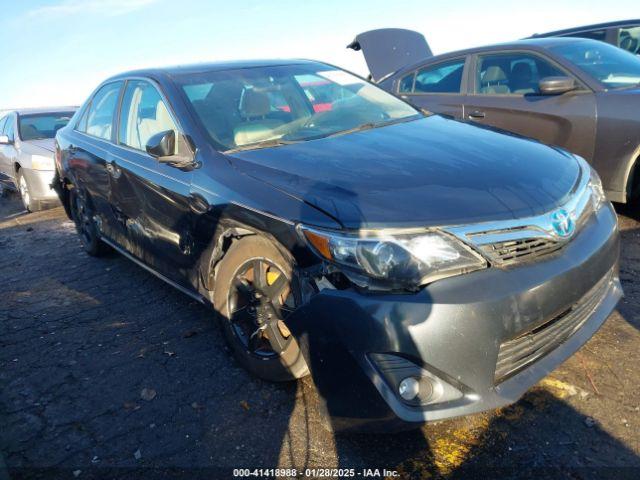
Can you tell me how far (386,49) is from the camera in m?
7.57

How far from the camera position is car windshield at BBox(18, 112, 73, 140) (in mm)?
8289

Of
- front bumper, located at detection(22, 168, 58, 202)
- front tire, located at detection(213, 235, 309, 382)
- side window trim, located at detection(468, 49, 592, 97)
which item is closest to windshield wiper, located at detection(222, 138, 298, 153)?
front tire, located at detection(213, 235, 309, 382)

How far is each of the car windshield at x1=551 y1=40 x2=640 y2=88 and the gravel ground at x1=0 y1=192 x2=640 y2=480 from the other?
1709mm

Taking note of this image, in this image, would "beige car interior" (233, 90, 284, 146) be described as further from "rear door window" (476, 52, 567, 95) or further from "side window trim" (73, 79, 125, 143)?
"rear door window" (476, 52, 567, 95)

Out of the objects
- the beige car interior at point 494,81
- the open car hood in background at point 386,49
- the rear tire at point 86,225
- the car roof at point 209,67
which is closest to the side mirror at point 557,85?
the beige car interior at point 494,81

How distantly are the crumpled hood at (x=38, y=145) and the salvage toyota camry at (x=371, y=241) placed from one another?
485cm

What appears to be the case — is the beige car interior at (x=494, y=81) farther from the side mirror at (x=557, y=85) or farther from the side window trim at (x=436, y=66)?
the side mirror at (x=557, y=85)

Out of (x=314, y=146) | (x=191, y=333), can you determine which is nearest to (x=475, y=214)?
(x=314, y=146)

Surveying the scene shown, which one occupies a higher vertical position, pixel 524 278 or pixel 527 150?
pixel 527 150

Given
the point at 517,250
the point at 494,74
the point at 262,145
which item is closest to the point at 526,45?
the point at 494,74

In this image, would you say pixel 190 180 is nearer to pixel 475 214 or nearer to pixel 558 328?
pixel 475 214

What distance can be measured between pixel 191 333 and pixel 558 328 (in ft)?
7.18

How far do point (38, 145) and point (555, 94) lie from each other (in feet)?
22.4

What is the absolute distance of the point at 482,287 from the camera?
1.98 meters
